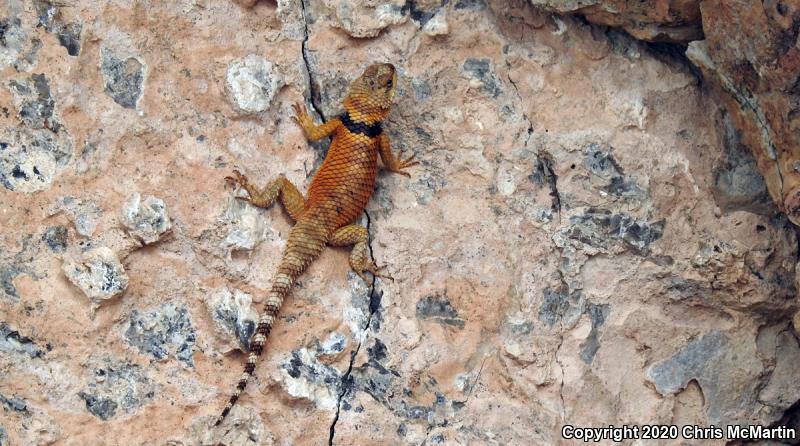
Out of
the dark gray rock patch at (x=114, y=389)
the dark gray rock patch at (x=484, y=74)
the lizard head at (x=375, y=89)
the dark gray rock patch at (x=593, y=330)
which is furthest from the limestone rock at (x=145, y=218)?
the dark gray rock patch at (x=593, y=330)

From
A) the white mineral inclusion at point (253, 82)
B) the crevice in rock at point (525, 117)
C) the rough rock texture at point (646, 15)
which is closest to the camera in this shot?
the rough rock texture at point (646, 15)

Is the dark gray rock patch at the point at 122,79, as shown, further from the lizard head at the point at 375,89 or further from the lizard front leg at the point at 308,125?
the lizard head at the point at 375,89

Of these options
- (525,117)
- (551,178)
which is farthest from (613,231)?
(525,117)

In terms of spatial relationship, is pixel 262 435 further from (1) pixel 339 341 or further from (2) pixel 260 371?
(1) pixel 339 341

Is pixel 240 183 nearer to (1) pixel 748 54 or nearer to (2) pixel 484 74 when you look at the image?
(2) pixel 484 74

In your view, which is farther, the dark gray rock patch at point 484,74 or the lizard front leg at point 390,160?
the lizard front leg at point 390,160

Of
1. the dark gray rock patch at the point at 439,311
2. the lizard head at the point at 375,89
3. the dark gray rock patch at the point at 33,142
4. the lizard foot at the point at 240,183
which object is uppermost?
the dark gray rock patch at the point at 33,142
